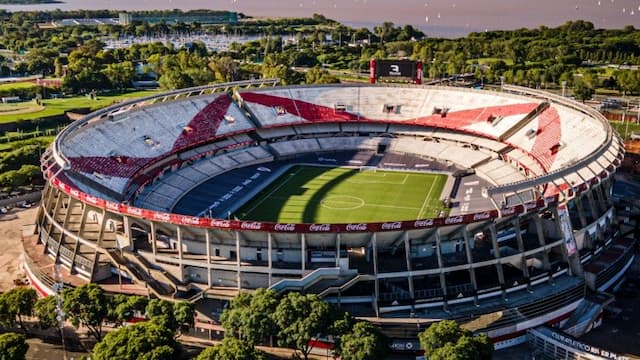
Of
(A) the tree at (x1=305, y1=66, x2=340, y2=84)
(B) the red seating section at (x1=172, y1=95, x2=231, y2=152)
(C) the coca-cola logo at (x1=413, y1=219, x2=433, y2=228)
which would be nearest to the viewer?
(C) the coca-cola logo at (x1=413, y1=219, x2=433, y2=228)

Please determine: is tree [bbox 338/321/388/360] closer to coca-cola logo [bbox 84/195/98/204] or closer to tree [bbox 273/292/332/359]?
tree [bbox 273/292/332/359]

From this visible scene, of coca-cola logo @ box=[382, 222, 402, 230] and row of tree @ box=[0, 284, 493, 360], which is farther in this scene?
coca-cola logo @ box=[382, 222, 402, 230]

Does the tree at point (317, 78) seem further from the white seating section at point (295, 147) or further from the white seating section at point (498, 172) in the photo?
the white seating section at point (498, 172)

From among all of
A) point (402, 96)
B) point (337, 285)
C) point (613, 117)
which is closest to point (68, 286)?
point (337, 285)

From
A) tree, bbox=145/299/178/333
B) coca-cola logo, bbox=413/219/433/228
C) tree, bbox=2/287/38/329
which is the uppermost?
coca-cola logo, bbox=413/219/433/228

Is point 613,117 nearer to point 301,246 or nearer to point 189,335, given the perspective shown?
point 301,246

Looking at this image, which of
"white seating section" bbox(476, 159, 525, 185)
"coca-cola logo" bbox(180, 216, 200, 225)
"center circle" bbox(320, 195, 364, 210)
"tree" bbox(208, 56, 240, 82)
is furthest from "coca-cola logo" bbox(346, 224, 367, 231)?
"tree" bbox(208, 56, 240, 82)
